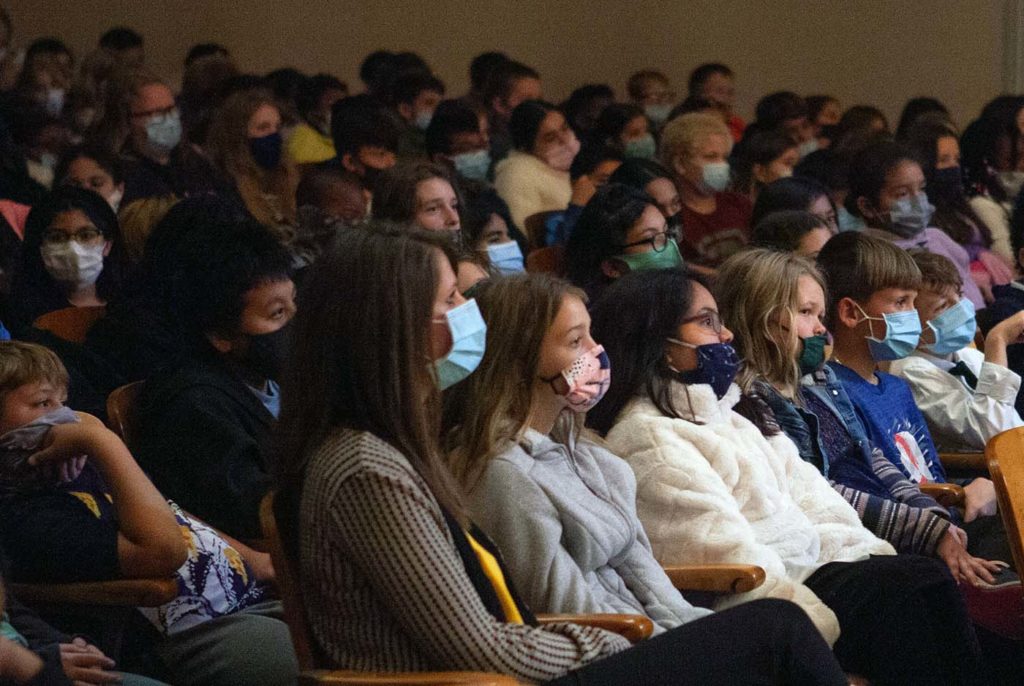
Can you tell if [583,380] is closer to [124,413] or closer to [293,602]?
[293,602]

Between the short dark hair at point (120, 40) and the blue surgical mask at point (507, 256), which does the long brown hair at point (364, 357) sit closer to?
the blue surgical mask at point (507, 256)

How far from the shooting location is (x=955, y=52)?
884 cm

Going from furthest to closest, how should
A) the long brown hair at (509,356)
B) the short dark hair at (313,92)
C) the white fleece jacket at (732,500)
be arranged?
the short dark hair at (313,92) < the white fleece jacket at (732,500) < the long brown hair at (509,356)

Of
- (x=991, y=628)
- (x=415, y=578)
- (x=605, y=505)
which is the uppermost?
(x=415, y=578)

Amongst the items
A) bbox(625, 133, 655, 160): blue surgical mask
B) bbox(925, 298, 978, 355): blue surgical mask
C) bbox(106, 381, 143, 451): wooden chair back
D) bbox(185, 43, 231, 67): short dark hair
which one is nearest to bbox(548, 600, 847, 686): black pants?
bbox(106, 381, 143, 451): wooden chair back

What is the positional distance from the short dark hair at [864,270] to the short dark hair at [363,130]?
6.56ft

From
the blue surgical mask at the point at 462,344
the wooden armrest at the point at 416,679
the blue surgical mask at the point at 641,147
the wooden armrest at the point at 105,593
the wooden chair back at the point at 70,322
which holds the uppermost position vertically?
the blue surgical mask at the point at 462,344

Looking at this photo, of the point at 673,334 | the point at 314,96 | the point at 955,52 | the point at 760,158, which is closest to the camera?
the point at 673,334

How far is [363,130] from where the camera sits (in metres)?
5.47

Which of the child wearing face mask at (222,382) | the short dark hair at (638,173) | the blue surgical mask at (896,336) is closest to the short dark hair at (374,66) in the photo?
the short dark hair at (638,173)

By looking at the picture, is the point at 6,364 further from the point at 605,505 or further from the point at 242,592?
the point at 605,505

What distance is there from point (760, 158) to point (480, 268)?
10.1ft

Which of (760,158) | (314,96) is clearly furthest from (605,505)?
(314,96)

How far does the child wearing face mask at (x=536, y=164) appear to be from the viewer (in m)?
5.98
